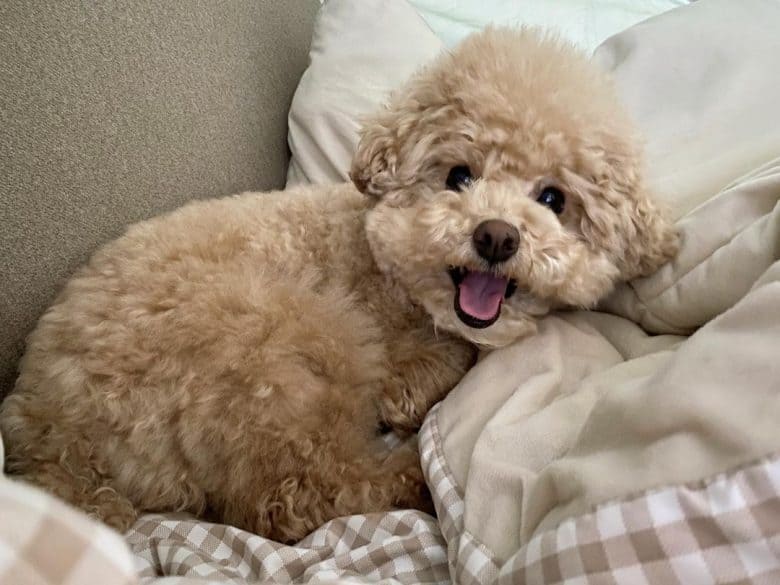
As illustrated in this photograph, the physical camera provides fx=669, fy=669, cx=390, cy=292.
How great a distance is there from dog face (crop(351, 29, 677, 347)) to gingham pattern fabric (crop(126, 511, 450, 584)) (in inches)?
14.4


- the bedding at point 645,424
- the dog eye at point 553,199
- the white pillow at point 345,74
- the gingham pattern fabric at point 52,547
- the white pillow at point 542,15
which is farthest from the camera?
the white pillow at point 542,15

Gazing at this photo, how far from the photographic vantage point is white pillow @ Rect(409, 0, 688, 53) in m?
2.18

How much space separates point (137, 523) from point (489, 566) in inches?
23.1

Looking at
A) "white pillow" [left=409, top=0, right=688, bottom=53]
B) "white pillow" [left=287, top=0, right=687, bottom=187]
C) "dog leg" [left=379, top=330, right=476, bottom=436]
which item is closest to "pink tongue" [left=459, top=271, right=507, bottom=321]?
"dog leg" [left=379, top=330, right=476, bottom=436]

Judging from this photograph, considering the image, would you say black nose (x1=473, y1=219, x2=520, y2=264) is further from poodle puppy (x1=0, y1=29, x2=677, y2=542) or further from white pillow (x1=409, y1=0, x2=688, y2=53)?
white pillow (x1=409, y1=0, x2=688, y2=53)

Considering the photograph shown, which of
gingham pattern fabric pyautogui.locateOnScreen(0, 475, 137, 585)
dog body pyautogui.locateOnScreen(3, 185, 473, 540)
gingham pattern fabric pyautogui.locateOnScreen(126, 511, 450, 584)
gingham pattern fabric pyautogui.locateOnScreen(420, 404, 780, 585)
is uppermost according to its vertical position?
gingham pattern fabric pyautogui.locateOnScreen(0, 475, 137, 585)

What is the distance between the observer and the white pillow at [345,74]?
1.79 meters

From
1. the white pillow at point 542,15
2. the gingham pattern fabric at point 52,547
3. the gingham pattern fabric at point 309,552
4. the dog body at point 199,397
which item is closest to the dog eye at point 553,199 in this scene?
the dog body at point 199,397

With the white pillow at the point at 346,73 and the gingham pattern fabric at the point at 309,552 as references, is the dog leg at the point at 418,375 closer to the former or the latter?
the gingham pattern fabric at the point at 309,552

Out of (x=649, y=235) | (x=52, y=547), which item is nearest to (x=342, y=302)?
(x=649, y=235)

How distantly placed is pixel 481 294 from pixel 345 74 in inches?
36.5

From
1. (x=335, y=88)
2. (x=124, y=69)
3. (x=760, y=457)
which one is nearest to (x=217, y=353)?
(x=124, y=69)

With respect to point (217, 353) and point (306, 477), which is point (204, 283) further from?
point (306, 477)

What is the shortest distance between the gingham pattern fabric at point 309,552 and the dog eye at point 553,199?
0.59 metres
